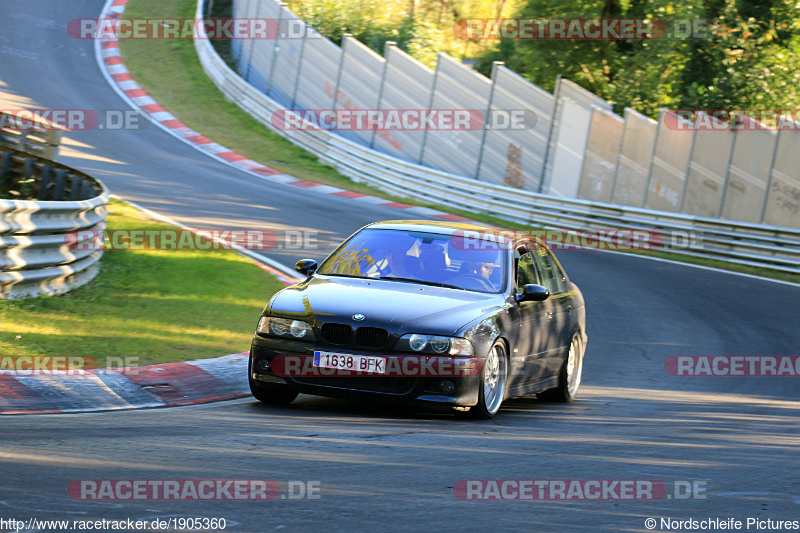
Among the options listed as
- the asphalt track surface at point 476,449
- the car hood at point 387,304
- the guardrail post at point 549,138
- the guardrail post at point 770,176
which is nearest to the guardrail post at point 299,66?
the guardrail post at point 549,138

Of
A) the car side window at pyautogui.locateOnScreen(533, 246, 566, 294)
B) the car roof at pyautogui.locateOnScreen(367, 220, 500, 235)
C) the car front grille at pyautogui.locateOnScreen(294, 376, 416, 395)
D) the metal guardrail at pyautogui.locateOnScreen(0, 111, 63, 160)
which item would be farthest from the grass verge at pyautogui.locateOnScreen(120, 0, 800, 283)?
the car front grille at pyautogui.locateOnScreen(294, 376, 416, 395)

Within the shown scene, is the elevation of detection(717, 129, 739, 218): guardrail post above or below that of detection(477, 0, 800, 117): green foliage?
below

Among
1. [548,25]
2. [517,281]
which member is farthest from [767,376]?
[548,25]

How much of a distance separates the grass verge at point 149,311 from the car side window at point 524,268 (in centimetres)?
313

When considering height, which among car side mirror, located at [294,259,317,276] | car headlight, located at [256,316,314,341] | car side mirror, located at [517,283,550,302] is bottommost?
car headlight, located at [256,316,314,341]

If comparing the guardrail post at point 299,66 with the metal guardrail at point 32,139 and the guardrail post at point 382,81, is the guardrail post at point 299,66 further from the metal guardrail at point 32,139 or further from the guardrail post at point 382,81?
the metal guardrail at point 32,139

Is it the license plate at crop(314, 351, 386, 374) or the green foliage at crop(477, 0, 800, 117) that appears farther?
the green foliage at crop(477, 0, 800, 117)

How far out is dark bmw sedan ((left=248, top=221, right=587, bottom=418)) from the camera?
23.8 ft

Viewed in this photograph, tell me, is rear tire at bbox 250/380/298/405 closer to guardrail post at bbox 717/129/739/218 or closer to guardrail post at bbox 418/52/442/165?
guardrail post at bbox 717/129/739/218

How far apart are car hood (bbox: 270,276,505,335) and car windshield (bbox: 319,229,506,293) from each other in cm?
18

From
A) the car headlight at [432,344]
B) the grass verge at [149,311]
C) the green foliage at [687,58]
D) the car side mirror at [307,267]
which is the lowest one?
the grass verge at [149,311]

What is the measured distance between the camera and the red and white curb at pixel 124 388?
7.41m

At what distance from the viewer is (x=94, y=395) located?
779 centimetres

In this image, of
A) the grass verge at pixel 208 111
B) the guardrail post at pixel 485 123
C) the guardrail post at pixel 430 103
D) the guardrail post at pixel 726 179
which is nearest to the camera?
the guardrail post at pixel 726 179
